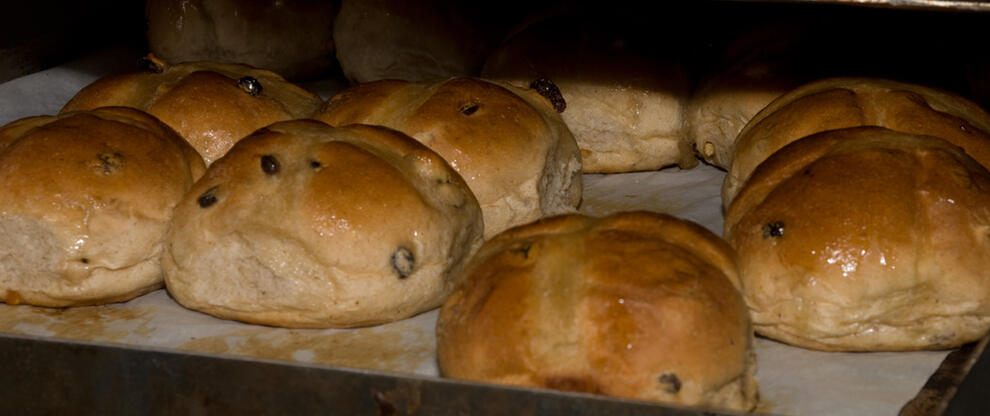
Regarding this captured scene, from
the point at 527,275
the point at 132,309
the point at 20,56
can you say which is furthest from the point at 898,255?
the point at 20,56

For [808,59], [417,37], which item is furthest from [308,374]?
[417,37]

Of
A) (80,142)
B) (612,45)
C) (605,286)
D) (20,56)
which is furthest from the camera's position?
(20,56)

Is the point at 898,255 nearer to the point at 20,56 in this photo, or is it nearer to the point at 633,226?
the point at 633,226


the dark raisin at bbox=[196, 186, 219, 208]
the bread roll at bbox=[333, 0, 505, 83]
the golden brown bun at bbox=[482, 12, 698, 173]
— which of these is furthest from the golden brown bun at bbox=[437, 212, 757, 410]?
the bread roll at bbox=[333, 0, 505, 83]

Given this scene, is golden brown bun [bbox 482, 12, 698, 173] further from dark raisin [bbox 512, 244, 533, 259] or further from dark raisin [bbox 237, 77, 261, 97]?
dark raisin [bbox 512, 244, 533, 259]

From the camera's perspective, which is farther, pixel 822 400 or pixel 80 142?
pixel 80 142

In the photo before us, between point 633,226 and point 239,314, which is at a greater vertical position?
point 633,226

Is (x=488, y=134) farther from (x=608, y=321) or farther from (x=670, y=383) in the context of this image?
(x=670, y=383)

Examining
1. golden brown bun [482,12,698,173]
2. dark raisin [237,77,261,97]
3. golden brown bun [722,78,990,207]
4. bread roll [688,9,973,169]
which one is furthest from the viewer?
golden brown bun [482,12,698,173]

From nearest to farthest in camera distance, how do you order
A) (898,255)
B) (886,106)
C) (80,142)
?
(898,255), (80,142), (886,106)
